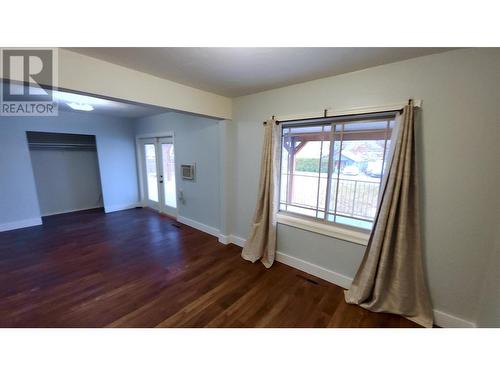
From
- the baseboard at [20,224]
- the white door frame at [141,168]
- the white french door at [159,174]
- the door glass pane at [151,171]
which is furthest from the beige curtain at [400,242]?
the baseboard at [20,224]

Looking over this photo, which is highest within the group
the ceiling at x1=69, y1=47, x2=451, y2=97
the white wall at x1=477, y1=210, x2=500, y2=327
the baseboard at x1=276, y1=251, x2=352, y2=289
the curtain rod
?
the ceiling at x1=69, y1=47, x2=451, y2=97

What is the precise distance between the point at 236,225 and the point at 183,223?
1.52m

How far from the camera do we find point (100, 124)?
4.27 m

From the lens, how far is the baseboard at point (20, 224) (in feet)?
10.9

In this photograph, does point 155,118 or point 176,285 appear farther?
point 155,118

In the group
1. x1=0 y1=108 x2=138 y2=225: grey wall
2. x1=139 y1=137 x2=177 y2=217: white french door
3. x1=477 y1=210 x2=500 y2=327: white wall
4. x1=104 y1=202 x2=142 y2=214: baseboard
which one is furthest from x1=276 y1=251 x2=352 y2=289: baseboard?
x1=0 y1=108 x2=138 y2=225: grey wall

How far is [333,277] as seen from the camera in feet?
6.98

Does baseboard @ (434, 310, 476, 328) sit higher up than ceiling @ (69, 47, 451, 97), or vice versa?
ceiling @ (69, 47, 451, 97)

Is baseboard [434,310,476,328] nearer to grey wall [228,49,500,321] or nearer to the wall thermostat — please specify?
grey wall [228,49,500,321]

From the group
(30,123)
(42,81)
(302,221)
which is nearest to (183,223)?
(302,221)

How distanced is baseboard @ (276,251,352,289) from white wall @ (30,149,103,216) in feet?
17.1

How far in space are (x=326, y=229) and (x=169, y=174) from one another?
366cm

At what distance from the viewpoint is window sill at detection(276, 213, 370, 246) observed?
1945 mm

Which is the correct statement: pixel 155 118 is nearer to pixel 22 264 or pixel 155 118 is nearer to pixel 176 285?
pixel 22 264
